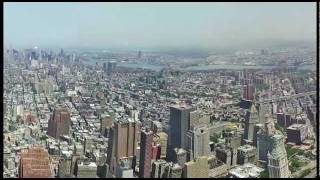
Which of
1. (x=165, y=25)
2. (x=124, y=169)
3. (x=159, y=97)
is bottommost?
(x=124, y=169)

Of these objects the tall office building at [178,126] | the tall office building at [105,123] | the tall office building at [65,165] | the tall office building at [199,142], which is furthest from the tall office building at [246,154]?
the tall office building at [65,165]

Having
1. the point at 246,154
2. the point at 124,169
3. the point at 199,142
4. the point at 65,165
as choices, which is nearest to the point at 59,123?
the point at 65,165

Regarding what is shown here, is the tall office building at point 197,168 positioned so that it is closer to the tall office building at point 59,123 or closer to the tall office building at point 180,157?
the tall office building at point 180,157

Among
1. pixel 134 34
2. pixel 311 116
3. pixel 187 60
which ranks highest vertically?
pixel 134 34

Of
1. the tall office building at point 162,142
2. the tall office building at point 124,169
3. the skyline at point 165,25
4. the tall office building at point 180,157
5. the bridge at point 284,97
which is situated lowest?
the tall office building at point 124,169

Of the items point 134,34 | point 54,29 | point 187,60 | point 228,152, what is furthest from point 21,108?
point 228,152

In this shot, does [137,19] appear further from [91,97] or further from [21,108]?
[21,108]

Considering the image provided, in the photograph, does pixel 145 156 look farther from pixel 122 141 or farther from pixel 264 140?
pixel 264 140
